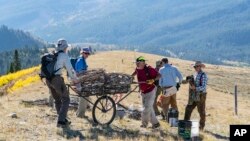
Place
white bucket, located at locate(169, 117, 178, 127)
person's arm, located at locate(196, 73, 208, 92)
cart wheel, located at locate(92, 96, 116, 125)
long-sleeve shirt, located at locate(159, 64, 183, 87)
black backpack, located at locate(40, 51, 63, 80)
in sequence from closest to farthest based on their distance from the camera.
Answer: black backpack, located at locate(40, 51, 63, 80) < cart wheel, located at locate(92, 96, 116, 125) < white bucket, located at locate(169, 117, 178, 127) < person's arm, located at locate(196, 73, 208, 92) < long-sleeve shirt, located at locate(159, 64, 183, 87)

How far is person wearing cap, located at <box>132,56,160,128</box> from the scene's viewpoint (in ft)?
58.1

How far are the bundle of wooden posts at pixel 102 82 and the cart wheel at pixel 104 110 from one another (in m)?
0.37

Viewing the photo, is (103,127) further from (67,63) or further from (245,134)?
(245,134)

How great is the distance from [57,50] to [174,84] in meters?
5.87

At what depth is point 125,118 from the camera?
20.8 meters

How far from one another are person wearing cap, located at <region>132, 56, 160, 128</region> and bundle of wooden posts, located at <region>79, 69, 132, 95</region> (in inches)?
19.0

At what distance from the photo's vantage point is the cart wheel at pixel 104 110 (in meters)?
18.1

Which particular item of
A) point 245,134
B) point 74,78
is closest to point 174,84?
point 74,78

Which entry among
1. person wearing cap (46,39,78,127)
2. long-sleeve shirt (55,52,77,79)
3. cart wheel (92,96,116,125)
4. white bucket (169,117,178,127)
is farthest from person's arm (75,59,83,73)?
white bucket (169,117,178,127)

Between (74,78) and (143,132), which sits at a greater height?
(74,78)

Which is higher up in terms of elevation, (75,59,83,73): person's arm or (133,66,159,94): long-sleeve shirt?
(75,59,83,73): person's arm

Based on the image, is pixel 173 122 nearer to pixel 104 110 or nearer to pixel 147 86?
pixel 147 86

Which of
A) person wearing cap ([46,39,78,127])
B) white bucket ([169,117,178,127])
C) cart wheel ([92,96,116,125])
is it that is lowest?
white bucket ([169,117,178,127])

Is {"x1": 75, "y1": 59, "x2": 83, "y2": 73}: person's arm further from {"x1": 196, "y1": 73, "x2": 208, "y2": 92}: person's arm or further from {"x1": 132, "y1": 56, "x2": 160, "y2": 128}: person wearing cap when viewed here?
{"x1": 196, "y1": 73, "x2": 208, "y2": 92}: person's arm
